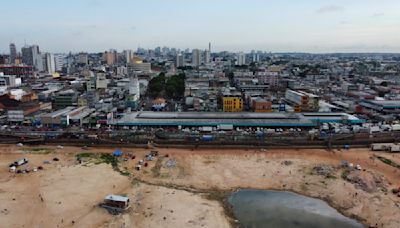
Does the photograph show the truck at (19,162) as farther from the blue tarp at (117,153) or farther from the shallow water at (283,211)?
the shallow water at (283,211)

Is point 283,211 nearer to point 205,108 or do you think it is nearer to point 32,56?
point 205,108

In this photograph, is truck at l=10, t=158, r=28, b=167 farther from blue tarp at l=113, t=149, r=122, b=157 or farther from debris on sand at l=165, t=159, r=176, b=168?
debris on sand at l=165, t=159, r=176, b=168

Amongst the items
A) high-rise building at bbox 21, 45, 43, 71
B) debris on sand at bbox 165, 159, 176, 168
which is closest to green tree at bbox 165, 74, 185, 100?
debris on sand at bbox 165, 159, 176, 168

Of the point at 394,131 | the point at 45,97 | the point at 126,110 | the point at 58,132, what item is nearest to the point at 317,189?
the point at 394,131

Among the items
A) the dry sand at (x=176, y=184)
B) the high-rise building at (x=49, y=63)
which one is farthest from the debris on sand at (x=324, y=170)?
→ the high-rise building at (x=49, y=63)

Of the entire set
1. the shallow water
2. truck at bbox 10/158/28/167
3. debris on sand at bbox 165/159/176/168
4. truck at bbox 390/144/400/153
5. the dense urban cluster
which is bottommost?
the shallow water

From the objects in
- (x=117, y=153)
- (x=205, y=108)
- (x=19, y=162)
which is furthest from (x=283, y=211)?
(x=205, y=108)
